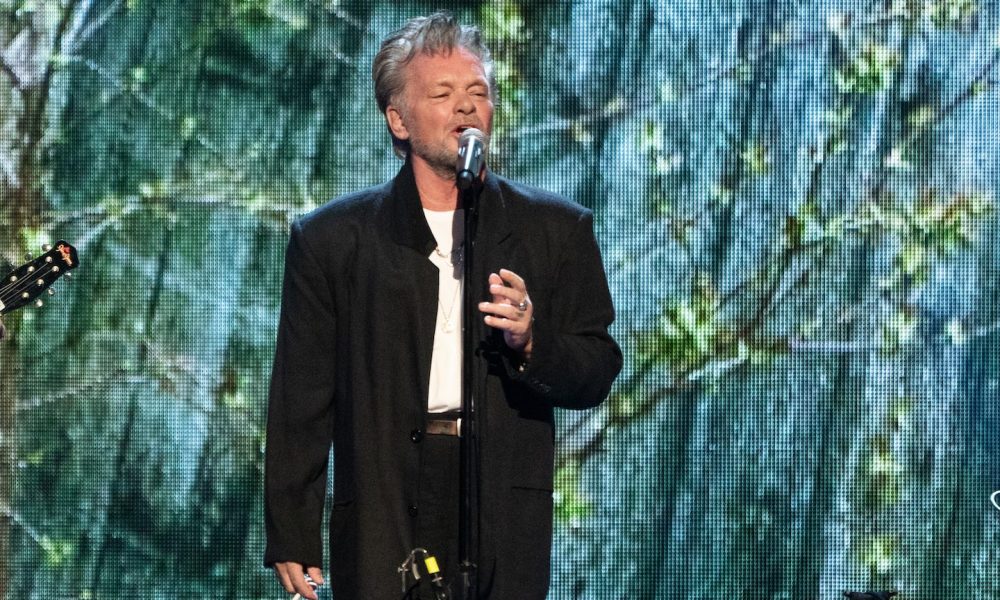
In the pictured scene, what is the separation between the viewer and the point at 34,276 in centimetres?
378

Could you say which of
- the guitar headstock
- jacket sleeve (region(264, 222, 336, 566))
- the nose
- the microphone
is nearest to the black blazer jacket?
jacket sleeve (region(264, 222, 336, 566))

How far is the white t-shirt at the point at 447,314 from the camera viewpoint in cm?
253

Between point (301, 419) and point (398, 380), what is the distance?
0.22 meters

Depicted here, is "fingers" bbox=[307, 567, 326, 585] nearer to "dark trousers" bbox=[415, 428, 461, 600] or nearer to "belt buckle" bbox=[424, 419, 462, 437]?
"dark trousers" bbox=[415, 428, 461, 600]

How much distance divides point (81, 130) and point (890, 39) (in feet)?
8.88

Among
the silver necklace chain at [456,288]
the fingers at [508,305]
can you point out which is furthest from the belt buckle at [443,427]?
the fingers at [508,305]

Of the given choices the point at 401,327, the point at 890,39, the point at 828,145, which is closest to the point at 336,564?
the point at 401,327

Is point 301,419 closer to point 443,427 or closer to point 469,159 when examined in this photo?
point 443,427

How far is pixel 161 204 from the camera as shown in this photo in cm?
436

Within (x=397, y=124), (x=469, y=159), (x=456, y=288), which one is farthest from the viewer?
(x=397, y=124)

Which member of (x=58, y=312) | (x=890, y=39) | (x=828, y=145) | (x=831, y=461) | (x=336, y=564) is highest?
(x=890, y=39)

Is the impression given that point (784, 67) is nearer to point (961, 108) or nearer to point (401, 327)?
point (961, 108)

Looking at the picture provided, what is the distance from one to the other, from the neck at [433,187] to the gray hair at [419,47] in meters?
0.08

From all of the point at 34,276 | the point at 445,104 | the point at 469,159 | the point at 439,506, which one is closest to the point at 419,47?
the point at 445,104
